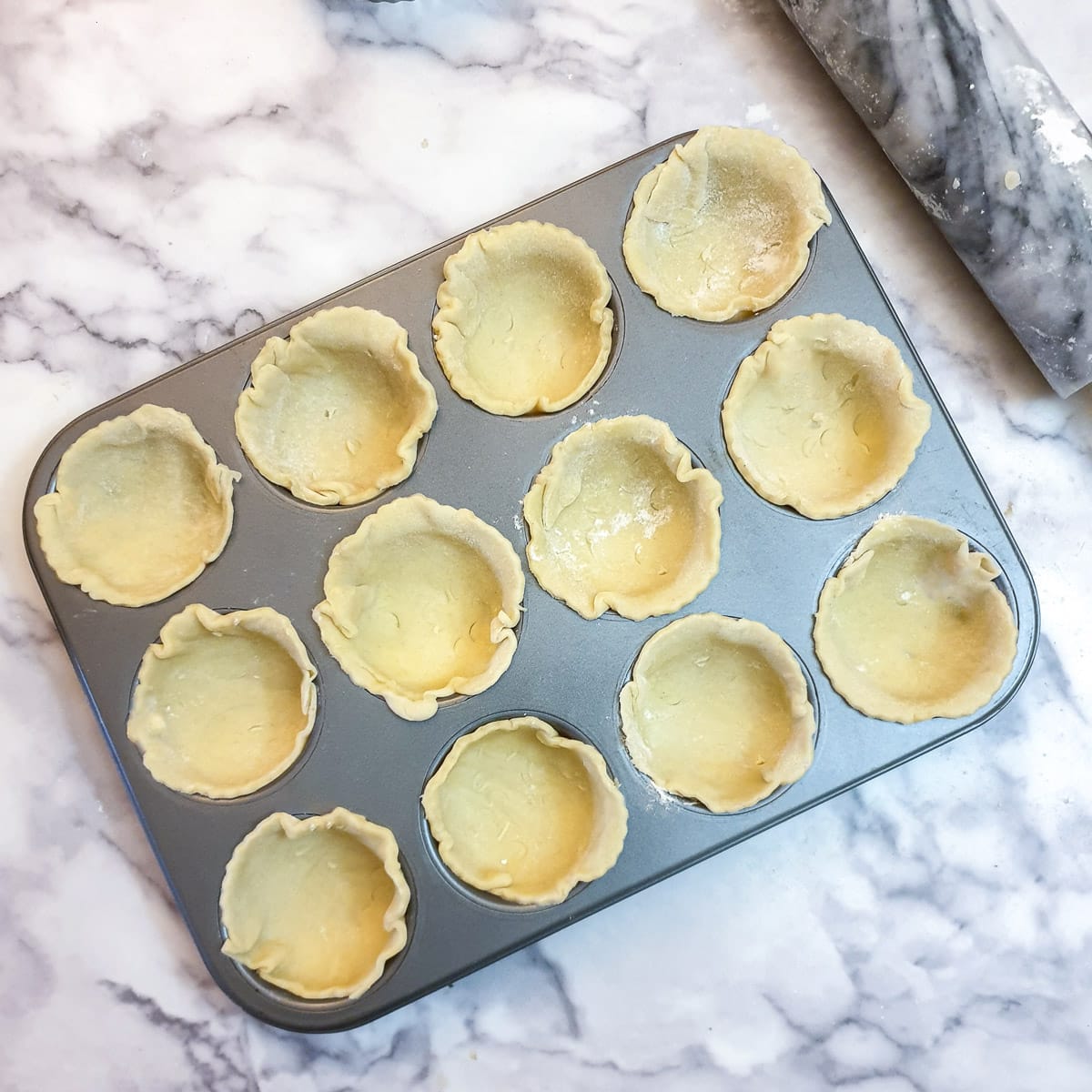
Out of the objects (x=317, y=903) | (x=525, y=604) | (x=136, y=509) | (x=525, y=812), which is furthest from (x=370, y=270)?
(x=317, y=903)

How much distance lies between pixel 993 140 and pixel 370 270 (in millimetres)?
1207

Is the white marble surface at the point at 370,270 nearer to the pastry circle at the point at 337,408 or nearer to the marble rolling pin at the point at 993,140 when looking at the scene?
the marble rolling pin at the point at 993,140

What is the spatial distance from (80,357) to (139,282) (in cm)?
19

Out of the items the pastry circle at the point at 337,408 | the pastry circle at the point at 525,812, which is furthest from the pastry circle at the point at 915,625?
the pastry circle at the point at 337,408

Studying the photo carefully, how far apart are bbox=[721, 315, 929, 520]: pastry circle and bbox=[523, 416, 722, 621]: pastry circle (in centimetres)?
12

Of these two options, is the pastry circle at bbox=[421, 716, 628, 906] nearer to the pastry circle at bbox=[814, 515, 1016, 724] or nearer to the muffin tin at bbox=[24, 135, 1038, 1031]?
the muffin tin at bbox=[24, 135, 1038, 1031]

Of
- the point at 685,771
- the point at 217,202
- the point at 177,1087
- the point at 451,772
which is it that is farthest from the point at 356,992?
the point at 217,202

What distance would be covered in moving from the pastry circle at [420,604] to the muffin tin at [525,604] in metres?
0.03

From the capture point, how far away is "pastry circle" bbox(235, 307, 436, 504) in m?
1.75

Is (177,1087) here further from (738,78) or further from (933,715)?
(738,78)

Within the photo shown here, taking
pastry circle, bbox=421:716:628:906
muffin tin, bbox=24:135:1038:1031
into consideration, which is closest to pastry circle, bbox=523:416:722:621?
muffin tin, bbox=24:135:1038:1031

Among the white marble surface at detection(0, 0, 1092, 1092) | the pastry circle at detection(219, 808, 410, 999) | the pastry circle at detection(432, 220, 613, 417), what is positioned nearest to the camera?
the pastry circle at detection(219, 808, 410, 999)

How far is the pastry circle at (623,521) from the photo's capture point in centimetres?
174

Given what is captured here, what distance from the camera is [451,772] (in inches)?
68.5
